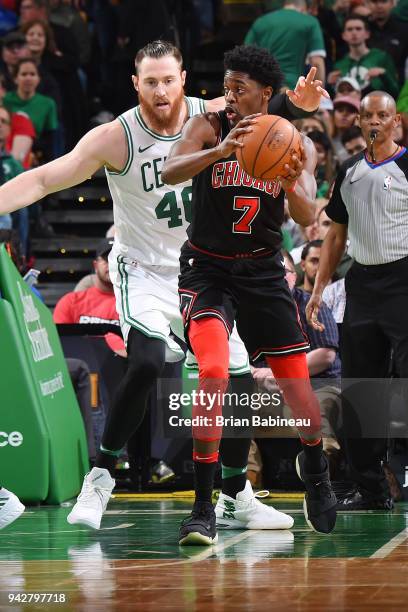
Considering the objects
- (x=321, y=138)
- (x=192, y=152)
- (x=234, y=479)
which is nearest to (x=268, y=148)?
(x=192, y=152)

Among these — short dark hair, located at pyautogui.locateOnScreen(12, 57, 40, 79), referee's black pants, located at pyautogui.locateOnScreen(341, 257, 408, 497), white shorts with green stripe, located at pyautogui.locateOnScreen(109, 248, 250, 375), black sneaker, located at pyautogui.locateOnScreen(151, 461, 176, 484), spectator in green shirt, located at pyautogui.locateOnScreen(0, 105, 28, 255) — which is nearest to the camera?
white shorts with green stripe, located at pyautogui.locateOnScreen(109, 248, 250, 375)

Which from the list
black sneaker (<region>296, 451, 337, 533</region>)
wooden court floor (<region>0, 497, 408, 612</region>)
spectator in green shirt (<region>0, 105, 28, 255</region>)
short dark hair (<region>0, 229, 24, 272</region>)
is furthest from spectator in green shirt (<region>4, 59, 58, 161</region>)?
black sneaker (<region>296, 451, 337, 533</region>)

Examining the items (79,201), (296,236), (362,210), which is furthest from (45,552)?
(79,201)

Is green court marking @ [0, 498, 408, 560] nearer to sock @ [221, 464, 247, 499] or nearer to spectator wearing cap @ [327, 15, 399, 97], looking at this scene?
sock @ [221, 464, 247, 499]

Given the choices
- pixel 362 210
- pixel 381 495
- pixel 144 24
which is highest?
pixel 144 24

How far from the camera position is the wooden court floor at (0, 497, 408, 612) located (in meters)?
4.42

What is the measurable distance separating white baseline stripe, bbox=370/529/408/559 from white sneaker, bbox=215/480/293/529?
1.94 ft

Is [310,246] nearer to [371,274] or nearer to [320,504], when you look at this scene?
[371,274]

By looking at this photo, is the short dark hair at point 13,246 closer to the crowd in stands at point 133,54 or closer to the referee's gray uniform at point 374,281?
the crowd in stands at point 133,54

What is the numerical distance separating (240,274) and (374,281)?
4.97ft

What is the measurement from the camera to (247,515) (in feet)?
21.7

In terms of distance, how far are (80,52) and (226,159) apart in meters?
8.99

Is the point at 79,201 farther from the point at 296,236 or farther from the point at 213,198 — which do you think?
the point at 213,198

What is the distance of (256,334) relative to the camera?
6184 millimetres
